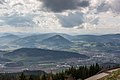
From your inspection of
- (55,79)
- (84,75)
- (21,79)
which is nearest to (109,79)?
(21,79)

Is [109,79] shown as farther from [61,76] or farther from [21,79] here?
[61,76]

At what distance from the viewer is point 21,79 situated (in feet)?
509

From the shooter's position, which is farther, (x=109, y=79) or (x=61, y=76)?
(x=61, y=76)

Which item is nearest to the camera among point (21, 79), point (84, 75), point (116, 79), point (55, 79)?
point (116, 79)

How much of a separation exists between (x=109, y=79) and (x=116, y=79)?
2.71m

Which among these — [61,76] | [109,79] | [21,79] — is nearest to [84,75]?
[61,76]

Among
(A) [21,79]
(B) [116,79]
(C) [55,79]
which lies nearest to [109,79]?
(B) [116,79]

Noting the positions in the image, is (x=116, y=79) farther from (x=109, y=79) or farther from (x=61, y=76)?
(x=61, y=76)

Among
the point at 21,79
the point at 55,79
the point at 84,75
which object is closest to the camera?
the point at 21,79

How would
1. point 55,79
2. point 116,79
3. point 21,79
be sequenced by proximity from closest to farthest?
point 116,79, point 21,79, point 55,79

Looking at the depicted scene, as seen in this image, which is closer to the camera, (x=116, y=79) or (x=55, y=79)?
(x=116, y=79)

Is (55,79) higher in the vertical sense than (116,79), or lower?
lower

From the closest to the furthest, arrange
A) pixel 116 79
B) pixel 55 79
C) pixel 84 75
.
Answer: pixel 116 79, pixel 55 79, pixel 84 75

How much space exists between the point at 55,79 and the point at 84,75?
2500 cm
